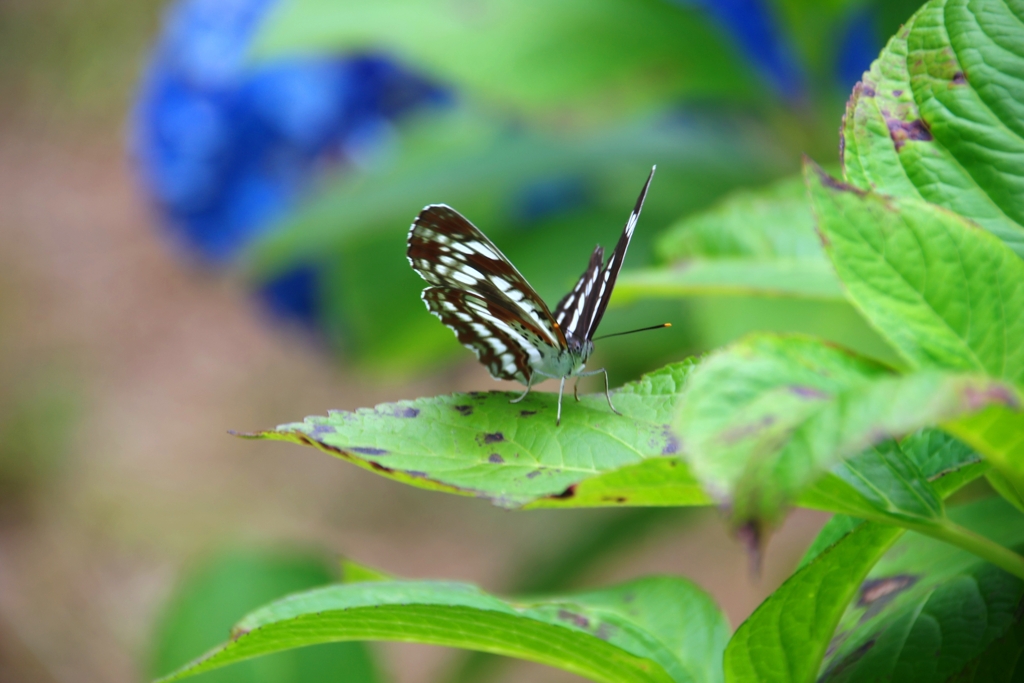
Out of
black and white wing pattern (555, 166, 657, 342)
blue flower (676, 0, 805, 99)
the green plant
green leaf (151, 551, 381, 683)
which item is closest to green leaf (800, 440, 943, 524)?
the green plant

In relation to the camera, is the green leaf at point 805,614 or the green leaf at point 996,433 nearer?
the green leaf at point 996,433

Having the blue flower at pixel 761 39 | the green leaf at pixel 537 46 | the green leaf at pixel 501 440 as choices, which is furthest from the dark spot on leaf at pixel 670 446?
the blue flower at pixel 761 39

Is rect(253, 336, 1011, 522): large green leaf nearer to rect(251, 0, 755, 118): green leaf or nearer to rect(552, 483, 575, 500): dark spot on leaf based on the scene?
rect(552, 483, 575, 500): dark spot on leaf

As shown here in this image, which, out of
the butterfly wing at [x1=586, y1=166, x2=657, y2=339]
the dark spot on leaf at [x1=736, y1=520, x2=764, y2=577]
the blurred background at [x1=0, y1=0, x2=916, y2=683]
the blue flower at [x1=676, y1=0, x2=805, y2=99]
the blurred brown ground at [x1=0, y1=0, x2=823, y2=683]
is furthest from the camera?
the blurred brown ground at [x1=0, y1=0, x2=823, y2=683]

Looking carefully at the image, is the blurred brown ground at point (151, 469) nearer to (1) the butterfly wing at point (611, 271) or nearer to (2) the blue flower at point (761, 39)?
(2) the blue flower at point (761, 39)

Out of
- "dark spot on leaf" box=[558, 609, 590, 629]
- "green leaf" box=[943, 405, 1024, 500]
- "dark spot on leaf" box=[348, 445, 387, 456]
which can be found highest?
"dark spot on leaf" box=[348, 445, 387, 456]

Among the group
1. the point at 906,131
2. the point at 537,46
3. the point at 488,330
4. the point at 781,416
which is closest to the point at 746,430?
the point at 781,416

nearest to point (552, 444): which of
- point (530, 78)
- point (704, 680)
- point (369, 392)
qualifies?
point (704, 680)
